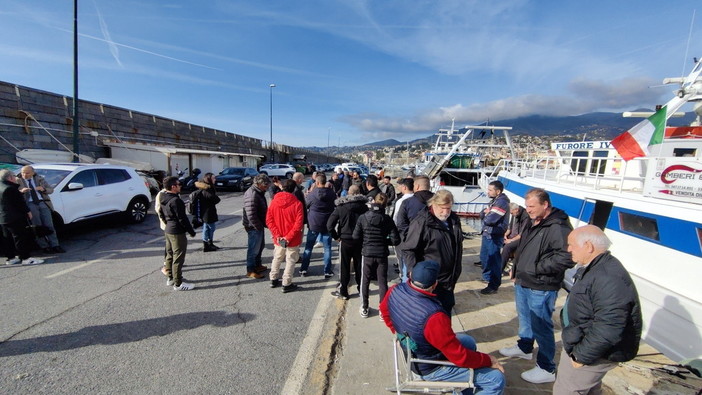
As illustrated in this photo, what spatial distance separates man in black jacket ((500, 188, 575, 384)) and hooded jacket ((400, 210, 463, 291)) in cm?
66

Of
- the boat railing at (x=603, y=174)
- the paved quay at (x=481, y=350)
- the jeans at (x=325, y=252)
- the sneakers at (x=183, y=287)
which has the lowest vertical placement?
the paved quay at (x=481, y=350)

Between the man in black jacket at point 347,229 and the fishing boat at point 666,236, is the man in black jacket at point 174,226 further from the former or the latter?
the fishing boat at point 666,236

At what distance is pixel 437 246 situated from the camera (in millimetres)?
3086

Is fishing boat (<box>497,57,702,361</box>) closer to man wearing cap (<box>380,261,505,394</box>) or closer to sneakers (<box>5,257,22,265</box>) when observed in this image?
man wearing cap (<box>380,261,505,394</box>)

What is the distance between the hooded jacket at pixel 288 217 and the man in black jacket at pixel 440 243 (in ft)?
6.51

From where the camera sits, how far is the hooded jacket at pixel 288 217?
4594mm

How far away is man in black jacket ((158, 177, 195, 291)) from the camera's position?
437cm

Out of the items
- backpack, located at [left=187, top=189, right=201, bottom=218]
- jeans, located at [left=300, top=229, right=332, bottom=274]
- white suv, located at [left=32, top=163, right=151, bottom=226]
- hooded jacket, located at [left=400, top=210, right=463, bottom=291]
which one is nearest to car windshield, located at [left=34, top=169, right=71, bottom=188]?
white suv, located at [left=32, top=163, right=151, bottom=226]

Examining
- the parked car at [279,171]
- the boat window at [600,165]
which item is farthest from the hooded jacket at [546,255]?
the parked car at [279,171]

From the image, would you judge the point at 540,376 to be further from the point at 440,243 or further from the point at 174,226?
the point at 174,226

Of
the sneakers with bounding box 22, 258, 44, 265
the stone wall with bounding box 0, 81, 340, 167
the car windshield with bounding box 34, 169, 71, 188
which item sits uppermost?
the stone wall with bounding box 0, 81, 340, 167

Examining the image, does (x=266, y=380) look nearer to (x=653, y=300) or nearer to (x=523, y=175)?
(x=653, y=300)

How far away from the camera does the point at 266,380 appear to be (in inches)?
110

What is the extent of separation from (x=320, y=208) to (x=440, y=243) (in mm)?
2755
